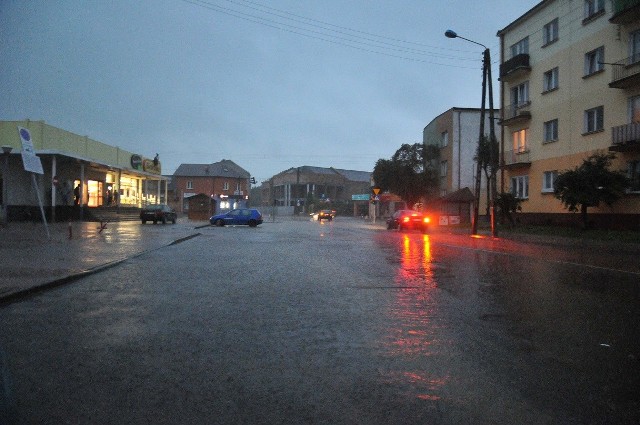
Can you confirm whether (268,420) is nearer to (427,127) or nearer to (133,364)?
(133,364)

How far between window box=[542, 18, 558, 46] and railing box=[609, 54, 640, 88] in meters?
6.40

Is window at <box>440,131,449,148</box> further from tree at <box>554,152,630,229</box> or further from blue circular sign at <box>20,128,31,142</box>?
blue circular sign at <box>20,128,31,142</box>

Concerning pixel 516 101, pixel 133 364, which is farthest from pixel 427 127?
pixel 133 364

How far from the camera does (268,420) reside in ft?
12.1

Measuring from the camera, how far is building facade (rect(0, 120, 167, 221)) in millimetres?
32250

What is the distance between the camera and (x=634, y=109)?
25250 mm

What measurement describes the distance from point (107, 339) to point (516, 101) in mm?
35599

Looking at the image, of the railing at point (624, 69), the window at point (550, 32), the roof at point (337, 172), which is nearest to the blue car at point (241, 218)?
the window at point (550, 32)

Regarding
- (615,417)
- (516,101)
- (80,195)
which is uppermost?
(516,101)

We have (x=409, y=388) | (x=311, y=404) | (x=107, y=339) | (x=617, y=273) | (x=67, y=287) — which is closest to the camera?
(x=311, y=404)

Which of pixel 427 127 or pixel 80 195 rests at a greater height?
pixel 427 127

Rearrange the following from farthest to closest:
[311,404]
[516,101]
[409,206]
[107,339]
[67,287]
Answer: [409,206]
[516,101]
[67,287]
[107,339]
[311,404]

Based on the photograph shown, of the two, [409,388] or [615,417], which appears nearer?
[615,417]

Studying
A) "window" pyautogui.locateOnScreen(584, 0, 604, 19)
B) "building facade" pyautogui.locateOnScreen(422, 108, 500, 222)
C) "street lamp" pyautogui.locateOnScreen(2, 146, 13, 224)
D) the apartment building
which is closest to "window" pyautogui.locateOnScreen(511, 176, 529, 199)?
the apartment building
